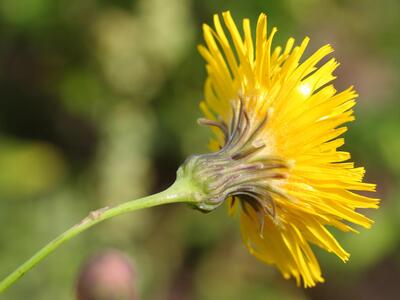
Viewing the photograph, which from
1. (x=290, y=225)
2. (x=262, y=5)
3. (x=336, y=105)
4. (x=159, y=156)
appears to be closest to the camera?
(x=336, y=105)

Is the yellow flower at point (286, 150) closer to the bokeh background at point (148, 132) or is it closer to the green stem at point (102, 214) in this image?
the green stem at point (102, 214)

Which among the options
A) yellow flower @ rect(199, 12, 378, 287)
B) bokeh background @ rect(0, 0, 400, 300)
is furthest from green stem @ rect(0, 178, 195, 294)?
bokeh background @ rect(0, 0, 400, 300)

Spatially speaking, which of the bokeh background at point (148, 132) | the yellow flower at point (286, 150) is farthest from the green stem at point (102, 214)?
the bokeh background at point (148, 132)

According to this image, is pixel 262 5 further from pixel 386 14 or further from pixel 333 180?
pixel 333 180

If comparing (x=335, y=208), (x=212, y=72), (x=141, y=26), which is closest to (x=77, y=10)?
(x=141, y=26)

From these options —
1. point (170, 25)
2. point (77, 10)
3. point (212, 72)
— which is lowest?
point (212, 72)
